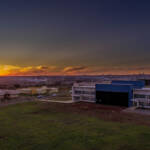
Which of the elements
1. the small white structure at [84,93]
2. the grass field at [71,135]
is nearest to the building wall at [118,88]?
the small white structure at [84,93]

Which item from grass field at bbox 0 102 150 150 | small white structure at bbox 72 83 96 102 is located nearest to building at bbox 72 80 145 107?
small white structure at bbox 72 83 96 102

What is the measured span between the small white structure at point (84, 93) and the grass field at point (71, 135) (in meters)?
19.6

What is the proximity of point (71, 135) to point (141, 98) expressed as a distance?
80.7 feet

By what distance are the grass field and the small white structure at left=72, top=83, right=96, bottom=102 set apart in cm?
1956

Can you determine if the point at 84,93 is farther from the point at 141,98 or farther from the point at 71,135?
the point at 71,135

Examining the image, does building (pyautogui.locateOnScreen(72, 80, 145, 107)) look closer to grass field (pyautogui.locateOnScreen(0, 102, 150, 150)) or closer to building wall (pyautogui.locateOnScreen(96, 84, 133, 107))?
building wall (pyautogui.locateOnScreen(96, 84, 133, 107))

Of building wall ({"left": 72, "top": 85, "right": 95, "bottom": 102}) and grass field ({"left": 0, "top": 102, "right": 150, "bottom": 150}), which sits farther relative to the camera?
building wall ({"left": 72, "top": 85, "right": 95, "bottom": 102})

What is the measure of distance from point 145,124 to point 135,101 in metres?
14.7

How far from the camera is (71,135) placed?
20.5 metres

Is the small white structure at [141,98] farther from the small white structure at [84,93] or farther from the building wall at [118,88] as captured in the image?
the small white structure at [84,93]

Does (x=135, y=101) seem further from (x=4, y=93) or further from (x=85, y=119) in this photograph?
(x=4, y=93)

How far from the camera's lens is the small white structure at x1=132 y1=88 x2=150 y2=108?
37531 millimetres

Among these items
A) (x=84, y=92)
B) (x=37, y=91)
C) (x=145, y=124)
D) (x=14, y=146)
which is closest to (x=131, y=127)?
(x=145, y=124)

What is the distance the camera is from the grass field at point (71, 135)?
688 inches
